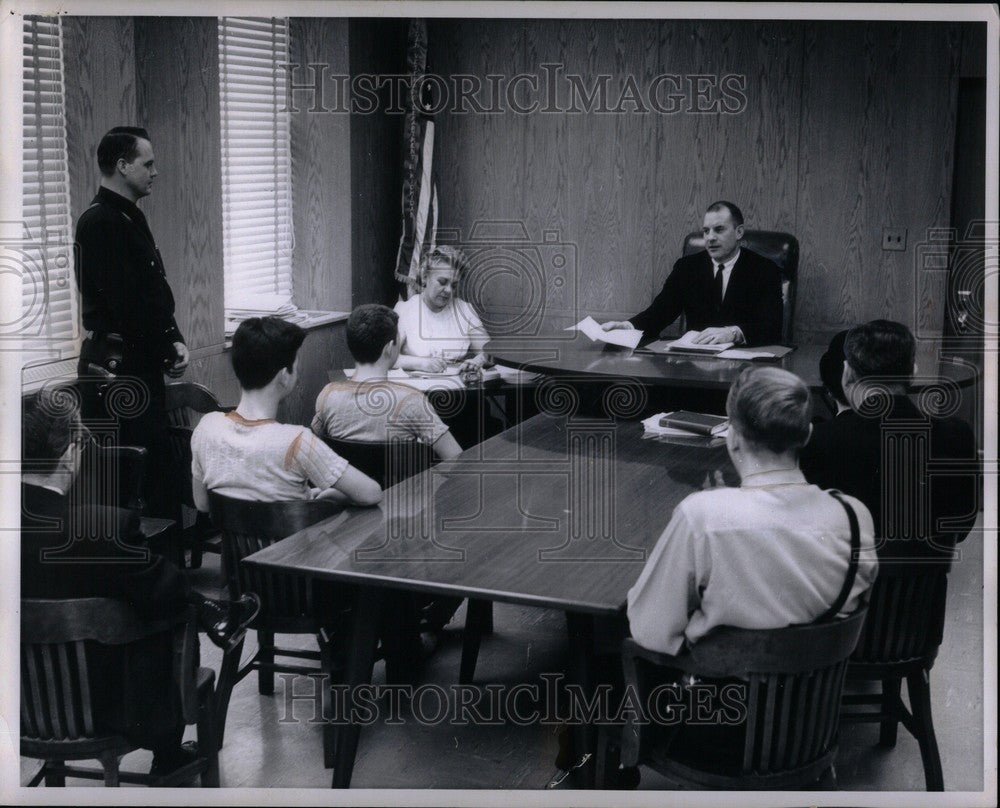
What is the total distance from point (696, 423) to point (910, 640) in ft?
3.80

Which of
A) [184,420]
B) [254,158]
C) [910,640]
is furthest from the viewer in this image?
[254,158]

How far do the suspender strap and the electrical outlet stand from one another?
3.70m

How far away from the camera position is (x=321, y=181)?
18.7 ft

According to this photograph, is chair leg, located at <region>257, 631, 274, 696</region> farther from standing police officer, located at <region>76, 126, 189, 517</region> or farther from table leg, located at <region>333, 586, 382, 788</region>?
standing police officer, located at <region>76, 126, 189, 517</region>

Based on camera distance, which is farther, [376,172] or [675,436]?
[376,172]

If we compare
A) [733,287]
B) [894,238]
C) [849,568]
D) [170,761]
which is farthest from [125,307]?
[894,238]

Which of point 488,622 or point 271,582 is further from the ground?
point 271,582

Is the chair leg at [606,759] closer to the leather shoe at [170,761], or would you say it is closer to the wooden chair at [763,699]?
the wooden chair at [763,699]

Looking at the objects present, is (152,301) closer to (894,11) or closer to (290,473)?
(290,473)

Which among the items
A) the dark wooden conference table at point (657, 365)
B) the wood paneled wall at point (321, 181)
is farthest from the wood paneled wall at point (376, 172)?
the dark wooden conference table at point (657, 365)

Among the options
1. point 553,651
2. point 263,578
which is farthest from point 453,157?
point 263,578

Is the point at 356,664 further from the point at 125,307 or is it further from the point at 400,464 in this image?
the point at 125,307

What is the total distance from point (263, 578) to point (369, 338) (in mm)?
801

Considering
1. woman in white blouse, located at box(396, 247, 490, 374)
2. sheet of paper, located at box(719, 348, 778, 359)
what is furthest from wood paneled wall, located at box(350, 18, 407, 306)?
sheet of paper, located at box(719, 348, 778, 359)
